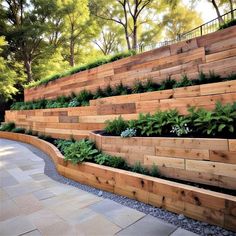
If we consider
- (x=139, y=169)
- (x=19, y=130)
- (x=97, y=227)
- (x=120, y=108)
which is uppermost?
(x=120, y=108)

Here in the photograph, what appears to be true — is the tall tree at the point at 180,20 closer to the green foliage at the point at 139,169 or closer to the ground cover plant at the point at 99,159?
the ground cover plant at the point at 99,159

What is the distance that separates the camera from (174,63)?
14.2ft

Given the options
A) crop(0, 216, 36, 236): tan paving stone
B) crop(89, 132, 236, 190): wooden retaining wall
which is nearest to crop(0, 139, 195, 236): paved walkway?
crop(0, 216, 36, 236): tan paving stone

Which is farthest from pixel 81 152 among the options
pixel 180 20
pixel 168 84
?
pixel 180 20

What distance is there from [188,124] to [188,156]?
1.80 ft

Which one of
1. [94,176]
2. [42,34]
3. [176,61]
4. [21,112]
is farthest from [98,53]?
[94,176]

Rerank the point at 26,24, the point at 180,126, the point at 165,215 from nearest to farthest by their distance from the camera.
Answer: the point at 165,215 < the point at 180,126 < the point at 26,24

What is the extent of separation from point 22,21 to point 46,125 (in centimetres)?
899

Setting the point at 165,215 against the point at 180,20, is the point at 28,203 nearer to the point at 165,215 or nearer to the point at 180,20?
the point at 165,215

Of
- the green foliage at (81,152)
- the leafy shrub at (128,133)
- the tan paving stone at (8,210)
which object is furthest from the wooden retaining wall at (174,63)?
the tan paving stone at (8,210)

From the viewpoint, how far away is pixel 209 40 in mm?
3920

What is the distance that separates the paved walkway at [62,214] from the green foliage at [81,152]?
462 mm

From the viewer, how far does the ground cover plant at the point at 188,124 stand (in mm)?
2549

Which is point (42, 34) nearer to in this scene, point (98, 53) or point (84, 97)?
point (98, 53)
